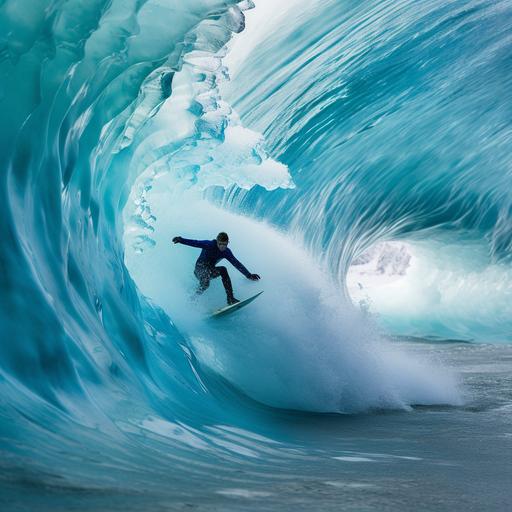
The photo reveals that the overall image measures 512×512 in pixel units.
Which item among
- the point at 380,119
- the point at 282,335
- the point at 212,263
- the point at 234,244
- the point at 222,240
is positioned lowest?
the point at 282,335

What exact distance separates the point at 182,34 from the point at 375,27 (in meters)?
7.81

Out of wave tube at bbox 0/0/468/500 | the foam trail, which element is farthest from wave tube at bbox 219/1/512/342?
the foam trail

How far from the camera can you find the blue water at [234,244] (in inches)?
141

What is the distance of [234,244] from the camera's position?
1041cm

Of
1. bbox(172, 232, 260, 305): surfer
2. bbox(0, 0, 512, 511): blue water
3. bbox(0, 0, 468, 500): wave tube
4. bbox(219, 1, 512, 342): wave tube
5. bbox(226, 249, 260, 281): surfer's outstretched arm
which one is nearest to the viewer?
bbox(0, 0, 512, 511): blue water

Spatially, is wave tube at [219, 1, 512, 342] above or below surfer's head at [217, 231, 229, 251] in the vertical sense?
above

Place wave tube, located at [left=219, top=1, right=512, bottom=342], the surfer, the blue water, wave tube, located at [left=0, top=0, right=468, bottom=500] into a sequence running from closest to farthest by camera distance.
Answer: the blue water < wave tube, located at [left=0, top=0, right=468, bottom=500] < the surfer < wave tube, located at [left=219, top=1, right=512, bottom=342]

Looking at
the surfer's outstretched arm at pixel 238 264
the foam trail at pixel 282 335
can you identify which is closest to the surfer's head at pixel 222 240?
the surfer's outstretched arm at pixel 238 264

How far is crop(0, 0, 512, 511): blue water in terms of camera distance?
11.7ft

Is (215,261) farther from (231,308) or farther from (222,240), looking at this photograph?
(231,308)

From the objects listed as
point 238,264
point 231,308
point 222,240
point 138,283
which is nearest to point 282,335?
point 231,308

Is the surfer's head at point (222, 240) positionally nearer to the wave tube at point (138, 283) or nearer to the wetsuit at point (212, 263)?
the wetsuit at point (212, 263)

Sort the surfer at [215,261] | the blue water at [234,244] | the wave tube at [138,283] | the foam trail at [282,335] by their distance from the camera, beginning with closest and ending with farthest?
the blue water at [234,244] < the wave tube at [138,283] < the foam trail at [282,335] < the surfer at [215,261]

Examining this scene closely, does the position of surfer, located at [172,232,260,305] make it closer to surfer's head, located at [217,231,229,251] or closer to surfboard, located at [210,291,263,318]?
surfer's head, located at [217,231,229,251]
